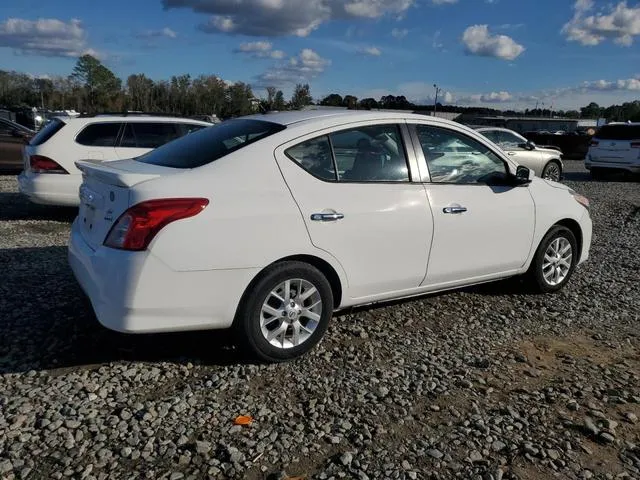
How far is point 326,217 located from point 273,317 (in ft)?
2.44

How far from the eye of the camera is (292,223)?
3797 millimetres

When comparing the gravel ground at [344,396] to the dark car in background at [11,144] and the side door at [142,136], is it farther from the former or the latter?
the dark car in background at [11,144]

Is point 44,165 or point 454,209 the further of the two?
point 44,165

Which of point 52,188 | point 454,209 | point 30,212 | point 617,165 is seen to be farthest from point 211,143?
point 617,165

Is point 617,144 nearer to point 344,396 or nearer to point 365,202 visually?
point 365,202

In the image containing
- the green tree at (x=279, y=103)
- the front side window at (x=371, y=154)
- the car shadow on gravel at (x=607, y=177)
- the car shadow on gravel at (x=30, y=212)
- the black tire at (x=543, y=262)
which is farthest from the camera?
the green tree at (x=279, y=103)

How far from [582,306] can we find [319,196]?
9.70 feet

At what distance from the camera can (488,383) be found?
3.80 meters

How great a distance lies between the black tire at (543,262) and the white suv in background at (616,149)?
13388 millimetres

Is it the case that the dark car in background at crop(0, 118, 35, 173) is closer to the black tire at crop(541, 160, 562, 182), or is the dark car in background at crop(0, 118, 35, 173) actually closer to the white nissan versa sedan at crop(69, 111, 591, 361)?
the white nissan versa sedan at crop(69, 111, 591, 361)

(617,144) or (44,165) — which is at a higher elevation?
(617,144)

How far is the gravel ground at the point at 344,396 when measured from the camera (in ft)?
9.56

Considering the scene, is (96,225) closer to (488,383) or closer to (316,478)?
(316,478)

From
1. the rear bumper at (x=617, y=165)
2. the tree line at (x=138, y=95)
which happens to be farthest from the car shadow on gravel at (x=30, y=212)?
the tree line at (x=138, y=95)
